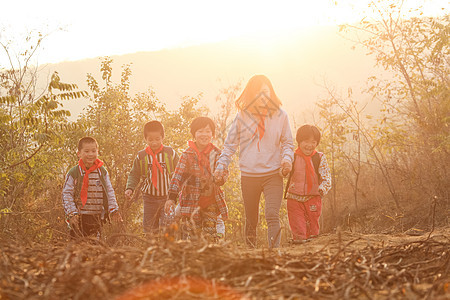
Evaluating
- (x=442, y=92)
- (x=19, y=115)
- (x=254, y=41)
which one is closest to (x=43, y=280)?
(x=19, y=115)

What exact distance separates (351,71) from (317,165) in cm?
10801

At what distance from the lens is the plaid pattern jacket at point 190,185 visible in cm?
575

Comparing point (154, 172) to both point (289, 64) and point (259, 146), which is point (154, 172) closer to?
point (259, 146)

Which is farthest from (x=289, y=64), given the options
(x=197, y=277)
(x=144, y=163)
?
(x=197, y=277)

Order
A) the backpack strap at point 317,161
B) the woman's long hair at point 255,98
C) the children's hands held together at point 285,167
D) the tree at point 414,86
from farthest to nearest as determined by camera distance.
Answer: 1. the tree at point 414,86
2. the backpack strap at point 317,161
3. the woman's long hair at point 255,98
4. the children's hands held together at point 285,167

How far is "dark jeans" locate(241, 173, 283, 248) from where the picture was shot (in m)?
5.32

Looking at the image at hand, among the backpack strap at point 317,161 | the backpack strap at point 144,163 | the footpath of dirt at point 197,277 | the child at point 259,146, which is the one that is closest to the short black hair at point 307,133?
the backpack strap at point 317,161

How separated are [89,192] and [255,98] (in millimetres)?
2359

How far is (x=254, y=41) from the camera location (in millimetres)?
118750

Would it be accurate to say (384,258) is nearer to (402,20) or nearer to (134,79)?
(402,20)

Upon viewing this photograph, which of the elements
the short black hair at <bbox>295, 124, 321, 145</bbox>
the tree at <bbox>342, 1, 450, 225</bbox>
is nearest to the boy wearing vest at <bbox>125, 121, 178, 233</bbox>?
the short black hair at <bbox>295, 124, 321, 145</bbox>

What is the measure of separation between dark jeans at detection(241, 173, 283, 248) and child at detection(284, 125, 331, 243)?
63 cm

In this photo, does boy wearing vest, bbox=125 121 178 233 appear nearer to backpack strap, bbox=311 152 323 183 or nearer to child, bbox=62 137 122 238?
child, bbox=62 137 122 238

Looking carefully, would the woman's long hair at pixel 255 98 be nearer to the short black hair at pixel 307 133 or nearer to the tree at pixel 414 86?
the short black hair at pixel 307 133
